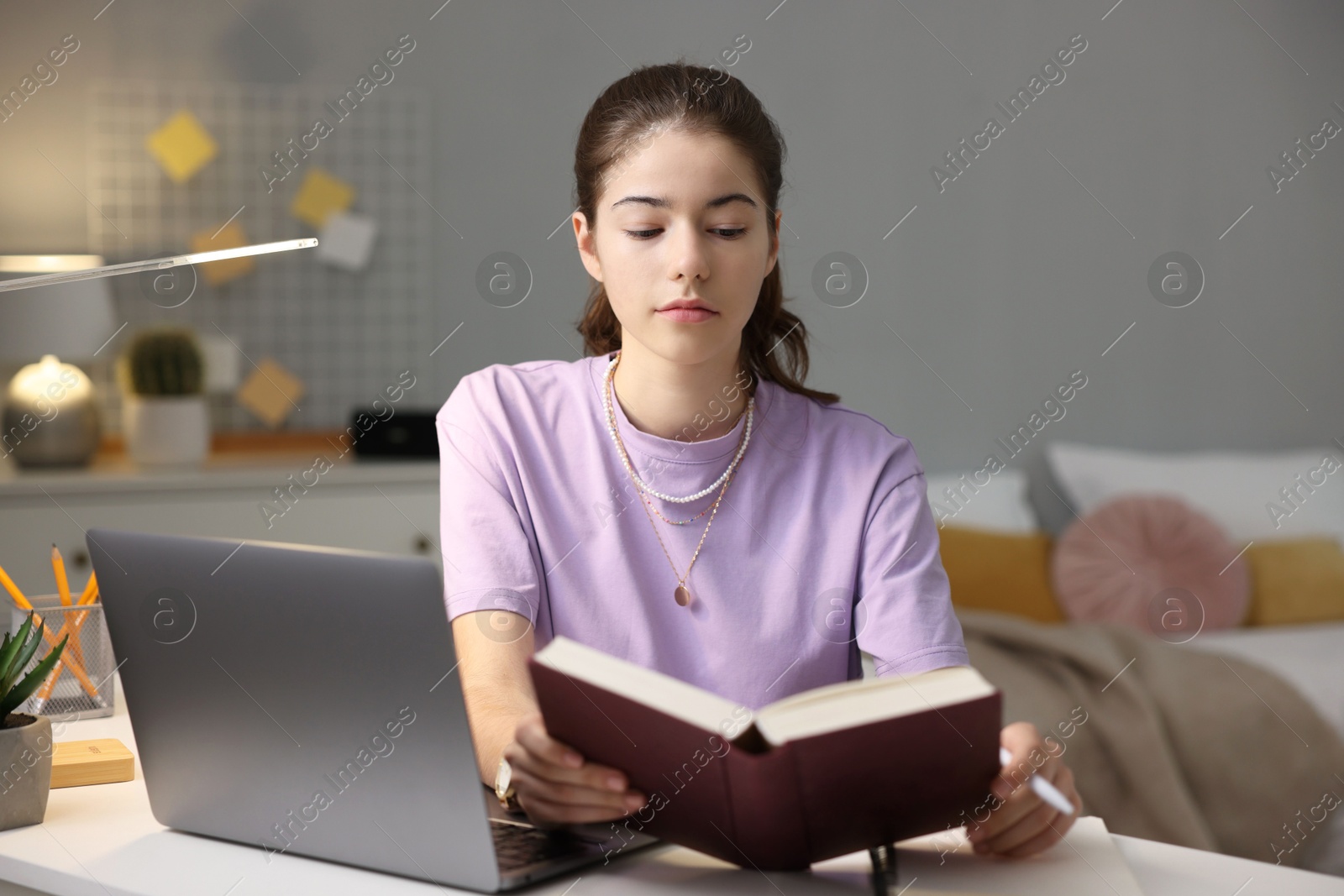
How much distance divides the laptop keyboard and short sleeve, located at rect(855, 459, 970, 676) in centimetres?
37

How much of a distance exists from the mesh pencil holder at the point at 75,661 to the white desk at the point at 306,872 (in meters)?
0.25

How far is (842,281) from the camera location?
9.66 feet

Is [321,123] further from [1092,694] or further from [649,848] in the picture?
[649,848]

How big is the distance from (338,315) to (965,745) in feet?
Result: 7.39

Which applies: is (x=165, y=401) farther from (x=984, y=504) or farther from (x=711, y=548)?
(x=984, y=504)

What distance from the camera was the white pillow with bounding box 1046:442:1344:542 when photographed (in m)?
2.85

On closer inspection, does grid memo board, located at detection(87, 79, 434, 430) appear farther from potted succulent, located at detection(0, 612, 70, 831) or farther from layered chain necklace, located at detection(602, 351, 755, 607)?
potted succulent, located at detection(0, 612, 70, 831)

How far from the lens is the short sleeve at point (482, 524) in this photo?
3.49 ft

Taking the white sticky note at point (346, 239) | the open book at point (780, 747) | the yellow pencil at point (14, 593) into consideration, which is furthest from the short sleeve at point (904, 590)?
the white sticky note at point (346, 239)

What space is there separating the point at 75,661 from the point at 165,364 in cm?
142

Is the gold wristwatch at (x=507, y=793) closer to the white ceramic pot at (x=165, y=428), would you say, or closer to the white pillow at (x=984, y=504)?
Answer: the white ceramic pot at (x=165, y=428)

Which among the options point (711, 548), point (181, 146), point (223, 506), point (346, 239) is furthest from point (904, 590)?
point (181, 146)

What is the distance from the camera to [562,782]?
748 millimetres

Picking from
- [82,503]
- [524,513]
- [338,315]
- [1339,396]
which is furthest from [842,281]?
[524,513]
